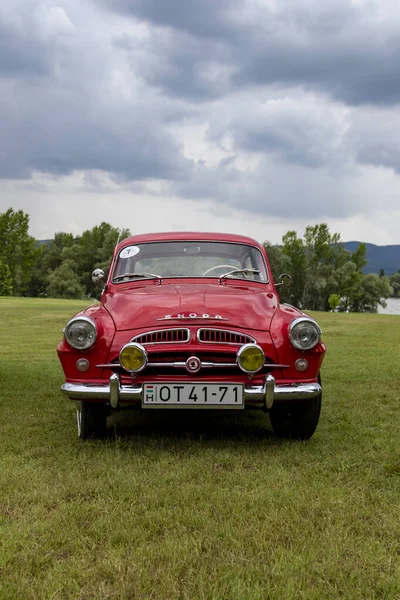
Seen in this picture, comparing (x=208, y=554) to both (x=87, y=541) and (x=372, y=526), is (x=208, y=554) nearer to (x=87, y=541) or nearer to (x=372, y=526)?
(x=87, y=541)

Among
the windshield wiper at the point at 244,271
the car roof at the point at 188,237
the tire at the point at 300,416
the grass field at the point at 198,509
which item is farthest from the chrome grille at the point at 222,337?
the car roof at the point at 188,237

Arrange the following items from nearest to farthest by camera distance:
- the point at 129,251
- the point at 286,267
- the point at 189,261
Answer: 1. the point at 189,261
2. the point at 129,251
3. the point at 286,267

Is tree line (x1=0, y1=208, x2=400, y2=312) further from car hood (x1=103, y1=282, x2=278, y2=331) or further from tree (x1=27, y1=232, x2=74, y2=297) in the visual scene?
car hood (x1=103, y1=282, x2=278, y2=331)

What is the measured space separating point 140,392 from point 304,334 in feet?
4.44

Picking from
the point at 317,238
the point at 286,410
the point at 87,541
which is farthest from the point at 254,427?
the point at 317,238

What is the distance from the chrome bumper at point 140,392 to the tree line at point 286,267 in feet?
213

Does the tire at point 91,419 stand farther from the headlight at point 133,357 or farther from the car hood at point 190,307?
the car hood at point 190,307

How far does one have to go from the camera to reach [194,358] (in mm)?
4492

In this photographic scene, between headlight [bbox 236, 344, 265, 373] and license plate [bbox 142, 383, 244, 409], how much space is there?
0.56 ft

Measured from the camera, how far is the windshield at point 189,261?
607 centimetres

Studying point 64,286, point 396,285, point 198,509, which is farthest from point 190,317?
point 396,285

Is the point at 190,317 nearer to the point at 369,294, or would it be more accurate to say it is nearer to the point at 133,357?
the point at 133,357

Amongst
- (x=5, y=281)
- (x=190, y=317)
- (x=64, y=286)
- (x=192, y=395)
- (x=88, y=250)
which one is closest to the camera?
(x=192, y=395)

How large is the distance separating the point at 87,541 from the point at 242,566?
0.78 meters
